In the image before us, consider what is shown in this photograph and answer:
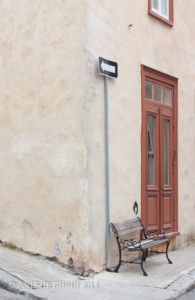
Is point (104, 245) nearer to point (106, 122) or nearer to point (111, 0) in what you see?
point (106, 122)

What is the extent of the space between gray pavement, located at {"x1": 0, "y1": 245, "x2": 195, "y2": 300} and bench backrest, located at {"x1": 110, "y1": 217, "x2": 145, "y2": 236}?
0.56 m

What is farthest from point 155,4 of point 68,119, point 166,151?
point 68,119

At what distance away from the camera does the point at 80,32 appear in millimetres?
6324

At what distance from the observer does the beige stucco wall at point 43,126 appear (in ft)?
20.6

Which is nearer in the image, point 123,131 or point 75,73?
point 75,73

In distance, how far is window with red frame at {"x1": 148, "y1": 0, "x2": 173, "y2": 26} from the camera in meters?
7.92

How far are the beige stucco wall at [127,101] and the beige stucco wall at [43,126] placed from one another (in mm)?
216

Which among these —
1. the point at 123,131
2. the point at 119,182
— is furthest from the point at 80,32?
the point at 119,182

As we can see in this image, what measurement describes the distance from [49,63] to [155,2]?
277 cm

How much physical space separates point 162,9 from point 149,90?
1763 millimetres

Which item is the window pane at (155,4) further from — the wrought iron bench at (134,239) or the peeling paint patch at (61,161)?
the wrought iron bench at (134,239)

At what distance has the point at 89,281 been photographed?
19.4ft

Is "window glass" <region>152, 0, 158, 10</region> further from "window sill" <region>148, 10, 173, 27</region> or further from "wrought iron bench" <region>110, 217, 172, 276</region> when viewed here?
"wrought iron bench" <region>110, 217, 172, 276</region>

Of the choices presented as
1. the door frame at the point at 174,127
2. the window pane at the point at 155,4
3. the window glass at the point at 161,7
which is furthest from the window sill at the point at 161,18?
the door frame at the point at 174,127
